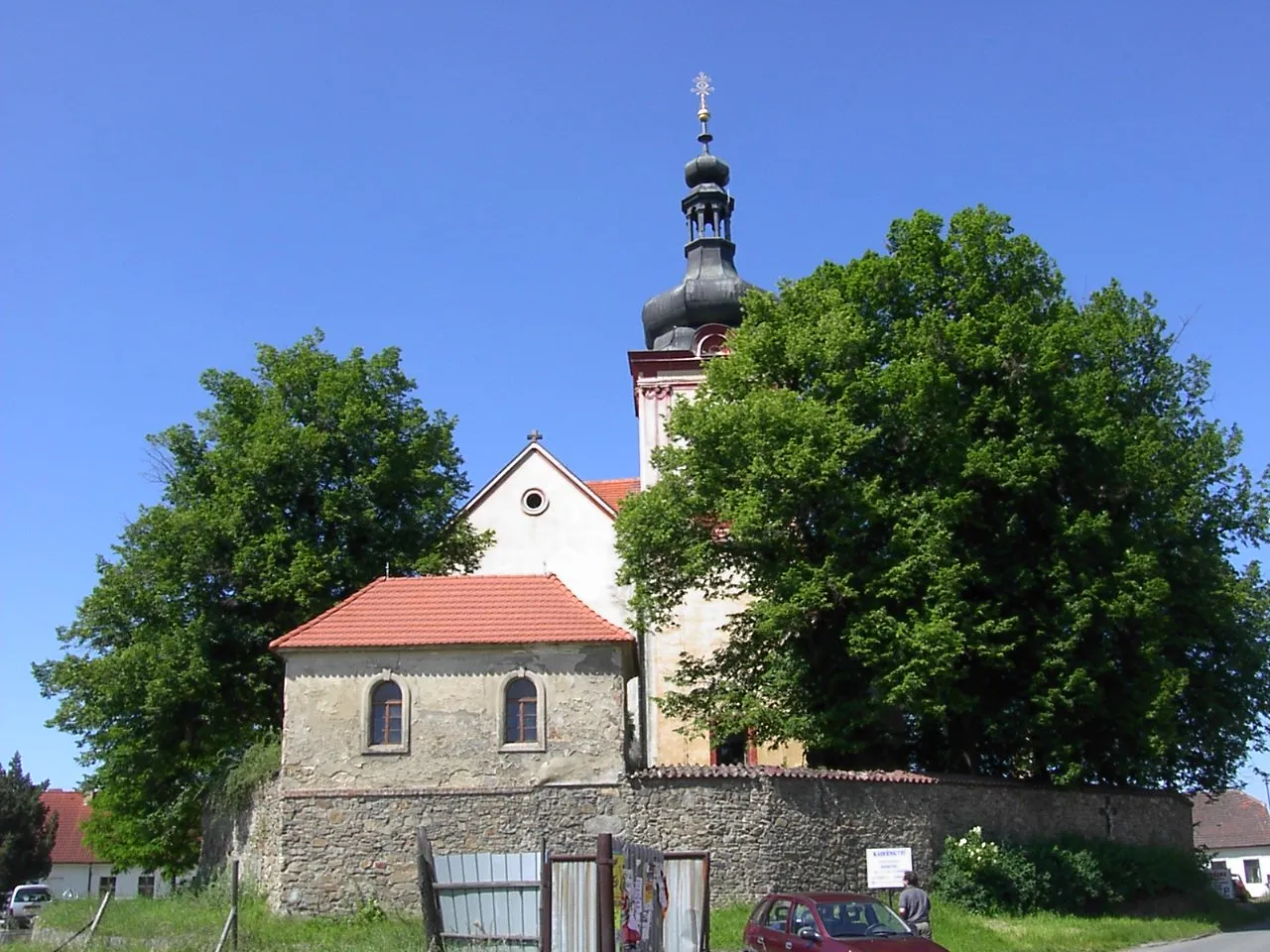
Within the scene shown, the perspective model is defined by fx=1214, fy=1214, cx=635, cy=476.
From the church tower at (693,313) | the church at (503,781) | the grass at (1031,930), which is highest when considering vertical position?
the church tower at (693,313)

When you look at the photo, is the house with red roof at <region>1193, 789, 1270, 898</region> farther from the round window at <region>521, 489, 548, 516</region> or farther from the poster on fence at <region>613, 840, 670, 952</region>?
the poster on fence at <region>613, 840, 670, 952</region>

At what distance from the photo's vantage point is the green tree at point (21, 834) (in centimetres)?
4825

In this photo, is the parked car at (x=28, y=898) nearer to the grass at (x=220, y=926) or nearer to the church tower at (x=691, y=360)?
the grass at (x=220, y=926)

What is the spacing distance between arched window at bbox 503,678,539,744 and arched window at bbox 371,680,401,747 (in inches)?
75.8

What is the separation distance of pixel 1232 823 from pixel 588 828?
1687 inches

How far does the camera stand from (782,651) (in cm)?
2566

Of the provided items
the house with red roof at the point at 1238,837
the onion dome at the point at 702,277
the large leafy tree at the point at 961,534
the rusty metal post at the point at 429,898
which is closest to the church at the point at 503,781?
the large leafy tree at the point at 961,534

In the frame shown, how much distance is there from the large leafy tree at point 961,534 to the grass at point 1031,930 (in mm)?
3418

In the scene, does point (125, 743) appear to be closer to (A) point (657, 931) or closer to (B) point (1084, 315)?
(A) point (657, 931)

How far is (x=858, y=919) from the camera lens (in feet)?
44.9

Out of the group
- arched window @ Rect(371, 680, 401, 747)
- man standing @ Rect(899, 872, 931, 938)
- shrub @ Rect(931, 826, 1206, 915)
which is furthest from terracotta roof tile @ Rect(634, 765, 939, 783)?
man standing @ Rect(899, 872, 931, 938)

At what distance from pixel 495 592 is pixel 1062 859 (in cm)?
1159

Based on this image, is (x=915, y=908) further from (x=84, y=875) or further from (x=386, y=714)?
(x=84, y=875)

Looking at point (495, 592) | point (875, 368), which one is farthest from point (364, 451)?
point (875, 368)
